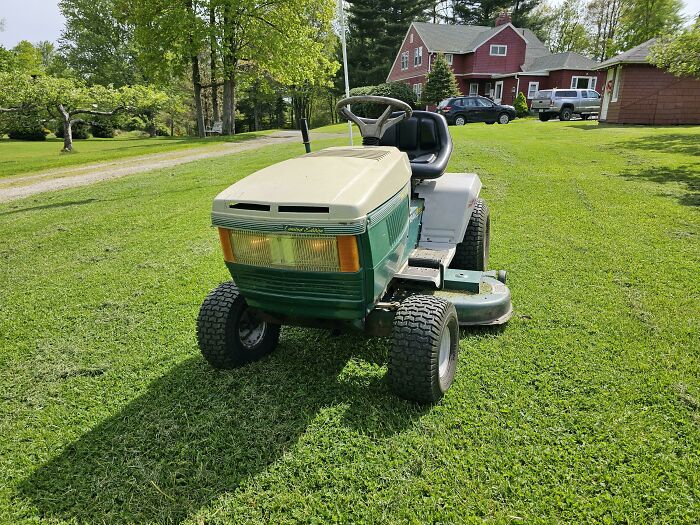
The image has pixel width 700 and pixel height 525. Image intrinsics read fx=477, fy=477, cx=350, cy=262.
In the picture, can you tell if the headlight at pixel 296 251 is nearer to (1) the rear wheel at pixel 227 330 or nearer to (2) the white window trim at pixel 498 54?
(1) the rear wheel at pixel 227 330

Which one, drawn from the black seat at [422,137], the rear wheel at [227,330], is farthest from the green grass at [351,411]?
the black seat at [422,137]

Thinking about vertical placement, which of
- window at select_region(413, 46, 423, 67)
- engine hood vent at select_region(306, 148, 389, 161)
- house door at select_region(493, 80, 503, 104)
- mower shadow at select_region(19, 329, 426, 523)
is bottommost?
mower shadow at select_region(19, 329, 426, 523)

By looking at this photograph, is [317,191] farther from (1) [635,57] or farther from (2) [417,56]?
(2) [417,56]

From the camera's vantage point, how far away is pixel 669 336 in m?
3.34

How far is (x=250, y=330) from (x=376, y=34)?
47543 millimetres

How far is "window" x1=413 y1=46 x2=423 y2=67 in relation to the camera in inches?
1374

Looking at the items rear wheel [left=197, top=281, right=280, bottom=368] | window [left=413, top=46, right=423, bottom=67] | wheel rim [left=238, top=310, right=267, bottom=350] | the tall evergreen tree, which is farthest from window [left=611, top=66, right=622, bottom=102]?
the tall evergreen tree

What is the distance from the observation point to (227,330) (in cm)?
286

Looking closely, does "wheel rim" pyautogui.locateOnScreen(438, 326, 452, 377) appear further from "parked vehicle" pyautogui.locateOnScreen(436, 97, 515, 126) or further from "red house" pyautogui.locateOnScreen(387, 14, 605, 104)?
"red house" pyautogui.locateOnScreen(387, 14, 605, 104)

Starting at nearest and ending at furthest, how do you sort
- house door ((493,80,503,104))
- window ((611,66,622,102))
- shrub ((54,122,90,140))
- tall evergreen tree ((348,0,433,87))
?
window ((611,66,622,102)) < shrub ((54,122,90,140)) < house door ((493,80,503,104)) < tall evergreen tree ((348,0,433,87))

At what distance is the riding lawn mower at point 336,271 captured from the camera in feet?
7.60

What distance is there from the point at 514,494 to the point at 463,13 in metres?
53.3

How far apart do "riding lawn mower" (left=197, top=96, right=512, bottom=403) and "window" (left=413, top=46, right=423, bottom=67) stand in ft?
114

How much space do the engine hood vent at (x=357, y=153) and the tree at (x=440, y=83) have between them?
28366 mm
